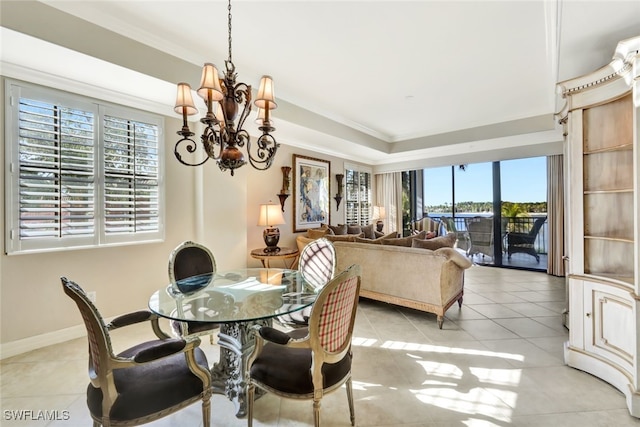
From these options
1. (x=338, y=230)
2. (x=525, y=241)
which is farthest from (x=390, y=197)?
(x=525, y=241)

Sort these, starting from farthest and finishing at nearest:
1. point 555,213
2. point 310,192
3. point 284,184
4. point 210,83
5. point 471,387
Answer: point 310,192 → point 555,213 → point 284,184 → point 471,387 → point 210,83

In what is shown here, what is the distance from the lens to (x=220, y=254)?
378 cm

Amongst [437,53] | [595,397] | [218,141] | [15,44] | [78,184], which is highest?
[437,53]

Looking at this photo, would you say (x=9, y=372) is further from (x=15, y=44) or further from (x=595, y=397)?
(x=595, y=397)

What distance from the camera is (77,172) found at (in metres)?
2.74

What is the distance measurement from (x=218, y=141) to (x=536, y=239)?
6474mm

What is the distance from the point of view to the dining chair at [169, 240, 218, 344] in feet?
7.08

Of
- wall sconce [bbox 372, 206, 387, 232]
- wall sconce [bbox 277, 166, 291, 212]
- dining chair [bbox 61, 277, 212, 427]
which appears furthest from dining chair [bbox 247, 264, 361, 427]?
wall sconce [bbox 372, 206, 387, 232]

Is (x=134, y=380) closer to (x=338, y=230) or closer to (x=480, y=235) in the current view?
(x=338, y=230)

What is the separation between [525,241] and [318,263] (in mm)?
5462

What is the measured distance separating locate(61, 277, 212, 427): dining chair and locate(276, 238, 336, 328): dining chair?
871 millimetres

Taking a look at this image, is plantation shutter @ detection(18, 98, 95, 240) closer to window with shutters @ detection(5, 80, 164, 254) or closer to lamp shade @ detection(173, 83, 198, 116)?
window with shutters @ detection(5, 80, 164, 254)

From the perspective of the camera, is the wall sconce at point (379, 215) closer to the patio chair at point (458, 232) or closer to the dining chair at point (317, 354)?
the patio chair at point (458, 232)

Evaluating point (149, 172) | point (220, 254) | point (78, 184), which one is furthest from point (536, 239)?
point (78, 184)
